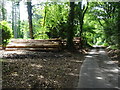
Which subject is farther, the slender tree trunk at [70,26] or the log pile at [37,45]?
the slender tree trunk at [70,26]

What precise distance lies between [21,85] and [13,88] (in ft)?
0.97

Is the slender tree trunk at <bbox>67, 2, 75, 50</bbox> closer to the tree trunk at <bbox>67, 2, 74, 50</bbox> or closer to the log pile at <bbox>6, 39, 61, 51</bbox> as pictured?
the tree trunk at <bbox>67, 2, 74, 50</bbox>

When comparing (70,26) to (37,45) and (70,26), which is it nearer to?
(70,26)

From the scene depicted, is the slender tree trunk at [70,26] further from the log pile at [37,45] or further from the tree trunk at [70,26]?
the log pile at [37,45]

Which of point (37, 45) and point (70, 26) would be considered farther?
point (70, 26)

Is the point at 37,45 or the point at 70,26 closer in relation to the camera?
the point at 37,45

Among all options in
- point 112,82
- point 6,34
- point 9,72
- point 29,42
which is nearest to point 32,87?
point 9,72

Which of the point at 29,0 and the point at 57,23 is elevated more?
the point at 29,0

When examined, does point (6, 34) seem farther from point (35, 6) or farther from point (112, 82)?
point (112, 82)

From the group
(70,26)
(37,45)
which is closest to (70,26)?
(70,26)

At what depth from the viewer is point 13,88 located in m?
3.93

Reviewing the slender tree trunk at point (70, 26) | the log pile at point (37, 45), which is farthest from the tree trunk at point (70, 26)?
the log pile at point (37, 45)

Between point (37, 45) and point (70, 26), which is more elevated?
point (70, 26)

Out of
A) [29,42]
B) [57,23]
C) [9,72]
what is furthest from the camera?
[57,23]
